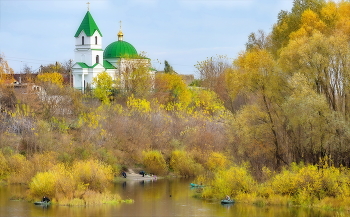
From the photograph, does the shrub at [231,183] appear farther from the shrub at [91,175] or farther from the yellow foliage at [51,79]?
the yellow foliage at [51,79]

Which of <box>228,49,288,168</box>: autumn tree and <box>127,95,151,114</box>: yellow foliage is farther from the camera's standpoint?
<box>127,95,151,114</box>: yellow foliage

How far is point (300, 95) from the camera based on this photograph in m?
35.6

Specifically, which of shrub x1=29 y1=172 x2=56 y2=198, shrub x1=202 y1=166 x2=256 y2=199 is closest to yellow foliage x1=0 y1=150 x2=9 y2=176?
shrub x1=29 y1=172 x2=56 y2=198

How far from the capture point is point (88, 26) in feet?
265

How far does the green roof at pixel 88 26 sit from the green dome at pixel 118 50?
151 inches

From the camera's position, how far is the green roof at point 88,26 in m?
80.7

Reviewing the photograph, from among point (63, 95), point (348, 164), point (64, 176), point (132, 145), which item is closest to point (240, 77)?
point (348, 164)

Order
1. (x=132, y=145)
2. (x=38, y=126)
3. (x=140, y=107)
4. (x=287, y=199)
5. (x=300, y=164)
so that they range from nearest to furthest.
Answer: (x=287, y=199) < (x=300, y=164) < (x=38, y=126) < (x=132, y=145) < (x=140, y=107)

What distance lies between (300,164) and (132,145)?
65.6 ft

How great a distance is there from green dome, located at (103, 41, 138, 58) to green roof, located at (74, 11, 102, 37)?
3.84 metres

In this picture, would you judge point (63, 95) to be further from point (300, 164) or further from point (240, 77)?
point (300, 164)

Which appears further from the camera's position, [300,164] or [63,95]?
[63,95]

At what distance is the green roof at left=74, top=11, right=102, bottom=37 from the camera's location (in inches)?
3177

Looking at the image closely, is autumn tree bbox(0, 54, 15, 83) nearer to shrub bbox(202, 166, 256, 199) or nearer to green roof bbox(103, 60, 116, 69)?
green roof bbox(103, 60, 116, 69)
